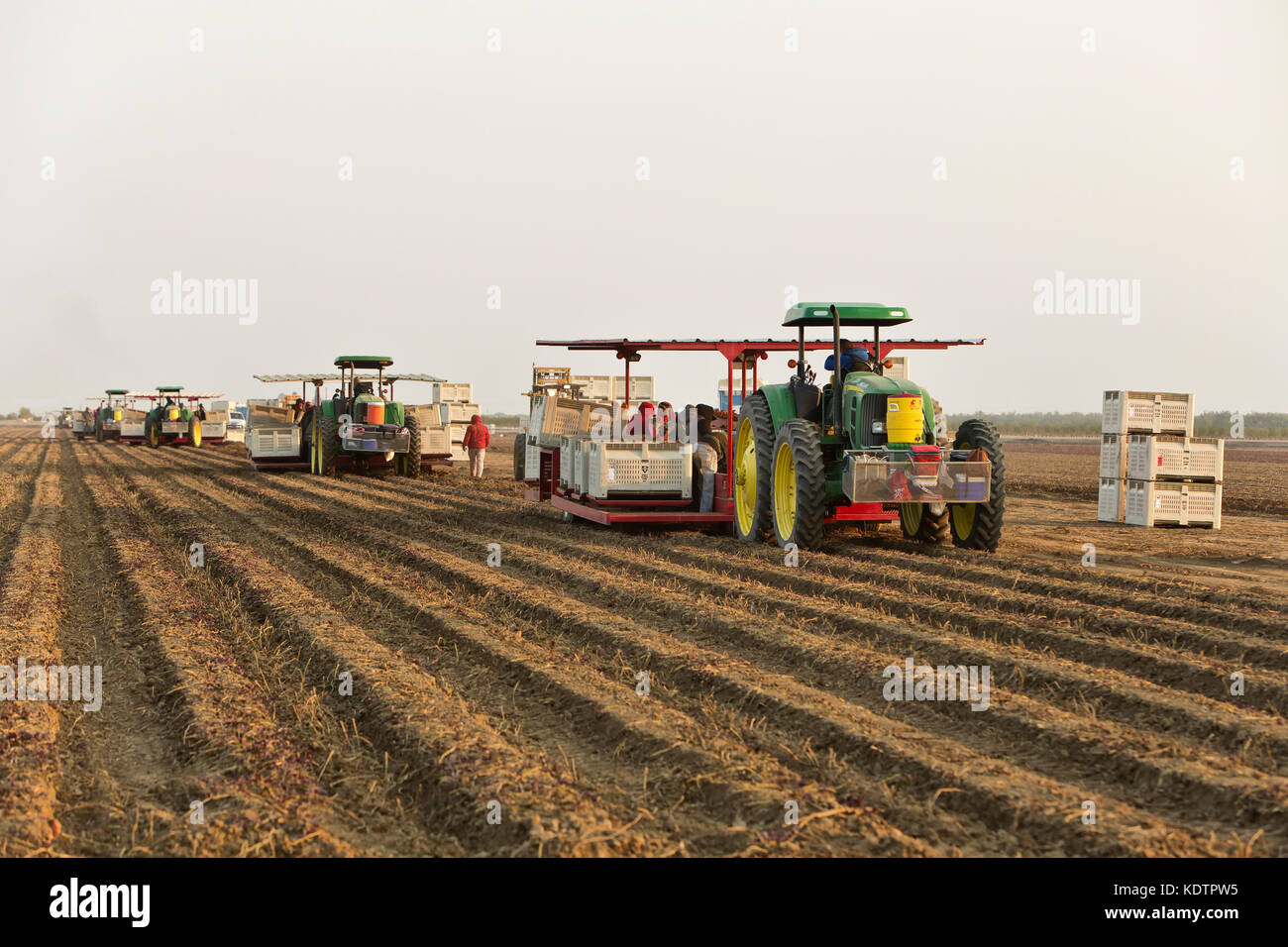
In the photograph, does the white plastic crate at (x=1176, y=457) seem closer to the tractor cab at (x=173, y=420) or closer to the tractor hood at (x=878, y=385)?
the tractor hood at (x=878, y=385)

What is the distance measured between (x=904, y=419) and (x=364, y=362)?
42.1ft

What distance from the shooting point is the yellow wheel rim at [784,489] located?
10.9 m

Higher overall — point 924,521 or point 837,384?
point 837,384

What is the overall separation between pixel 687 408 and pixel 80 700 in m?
8.12

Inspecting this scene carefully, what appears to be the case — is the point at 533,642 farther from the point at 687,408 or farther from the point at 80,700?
the point at 687,408

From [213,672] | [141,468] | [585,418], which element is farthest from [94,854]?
[141,468]

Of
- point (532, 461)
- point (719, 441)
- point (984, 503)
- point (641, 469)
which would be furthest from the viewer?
point (532, 461)

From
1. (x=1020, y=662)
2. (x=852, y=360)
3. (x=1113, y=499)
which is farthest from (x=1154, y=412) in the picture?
(x=1020, y=662)

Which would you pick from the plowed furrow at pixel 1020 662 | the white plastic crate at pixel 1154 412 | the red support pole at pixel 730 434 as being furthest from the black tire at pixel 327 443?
the white plastic crate at pixel 1154 412

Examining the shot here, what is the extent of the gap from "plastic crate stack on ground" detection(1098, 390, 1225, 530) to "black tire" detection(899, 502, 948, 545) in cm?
336

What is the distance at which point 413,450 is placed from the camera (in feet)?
70.3

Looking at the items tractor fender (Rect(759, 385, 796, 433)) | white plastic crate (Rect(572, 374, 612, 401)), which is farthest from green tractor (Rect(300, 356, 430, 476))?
tractor fender (Rect(759, 385, 796, 433))

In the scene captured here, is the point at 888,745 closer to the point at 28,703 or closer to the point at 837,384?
the point at 28,703

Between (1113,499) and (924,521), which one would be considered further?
(1113,499)
